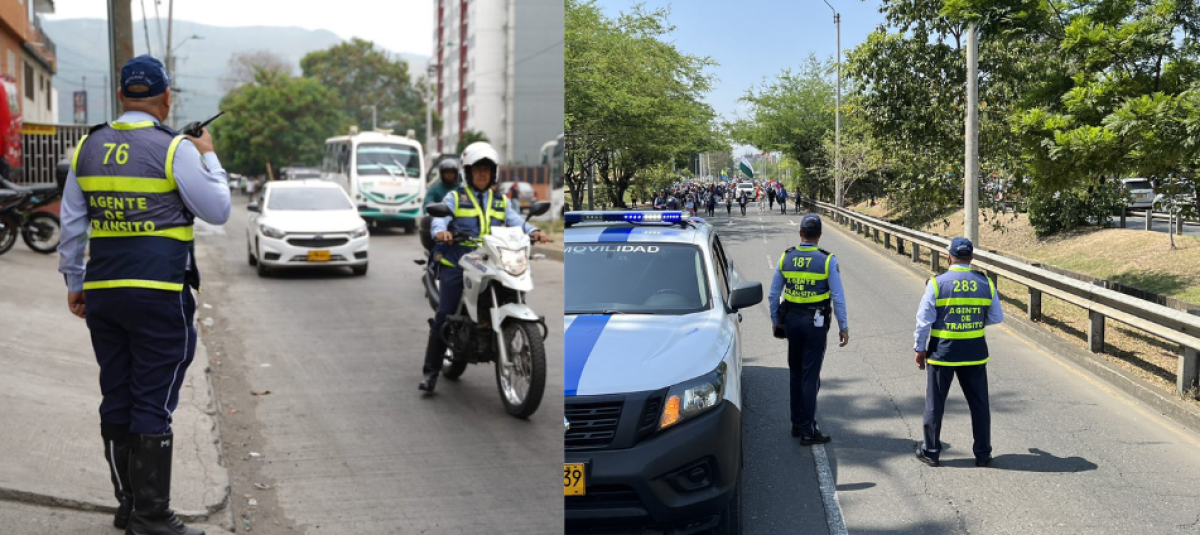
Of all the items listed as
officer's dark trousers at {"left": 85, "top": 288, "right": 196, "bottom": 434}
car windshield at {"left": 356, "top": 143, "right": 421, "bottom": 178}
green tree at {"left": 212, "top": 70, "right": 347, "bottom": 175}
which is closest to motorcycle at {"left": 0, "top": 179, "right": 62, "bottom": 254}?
green tree at {"left": 212, "top": 70, "right": 347, "bottom": 175}

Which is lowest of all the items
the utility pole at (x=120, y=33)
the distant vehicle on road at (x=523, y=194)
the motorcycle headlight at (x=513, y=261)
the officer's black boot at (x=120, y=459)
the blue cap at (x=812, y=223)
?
the officer's black boot at (x=120, y=459)

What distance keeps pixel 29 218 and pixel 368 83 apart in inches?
398

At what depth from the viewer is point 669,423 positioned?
237 cm

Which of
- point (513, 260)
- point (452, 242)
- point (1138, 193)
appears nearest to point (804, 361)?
point (513, 260)

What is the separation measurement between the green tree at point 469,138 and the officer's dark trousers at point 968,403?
7.81 feet

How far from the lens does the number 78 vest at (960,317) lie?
375 centimetres

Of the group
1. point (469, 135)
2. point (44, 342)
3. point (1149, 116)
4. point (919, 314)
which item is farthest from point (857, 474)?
point (44, 342)

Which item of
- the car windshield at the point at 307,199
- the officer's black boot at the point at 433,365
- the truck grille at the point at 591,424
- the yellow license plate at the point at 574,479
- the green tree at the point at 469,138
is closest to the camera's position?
the green tree at the point at 469,138

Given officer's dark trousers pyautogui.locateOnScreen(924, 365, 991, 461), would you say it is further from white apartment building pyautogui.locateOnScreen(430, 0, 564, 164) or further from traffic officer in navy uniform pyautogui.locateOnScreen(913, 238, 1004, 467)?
white apartment building pyautogui.locateOnScreen(430, 0, 564, 164)

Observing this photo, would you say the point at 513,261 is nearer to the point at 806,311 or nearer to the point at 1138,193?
the point at 806,311

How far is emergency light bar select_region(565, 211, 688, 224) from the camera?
1.79 metres

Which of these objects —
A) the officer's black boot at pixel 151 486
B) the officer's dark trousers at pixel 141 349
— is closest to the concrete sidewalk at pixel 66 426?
the officer's black boot at pixel 151 486

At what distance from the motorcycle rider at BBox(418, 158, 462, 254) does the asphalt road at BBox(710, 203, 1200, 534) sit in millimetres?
856

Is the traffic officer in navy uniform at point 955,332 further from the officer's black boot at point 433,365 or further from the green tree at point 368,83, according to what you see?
the officer's black boot at point 433,365
